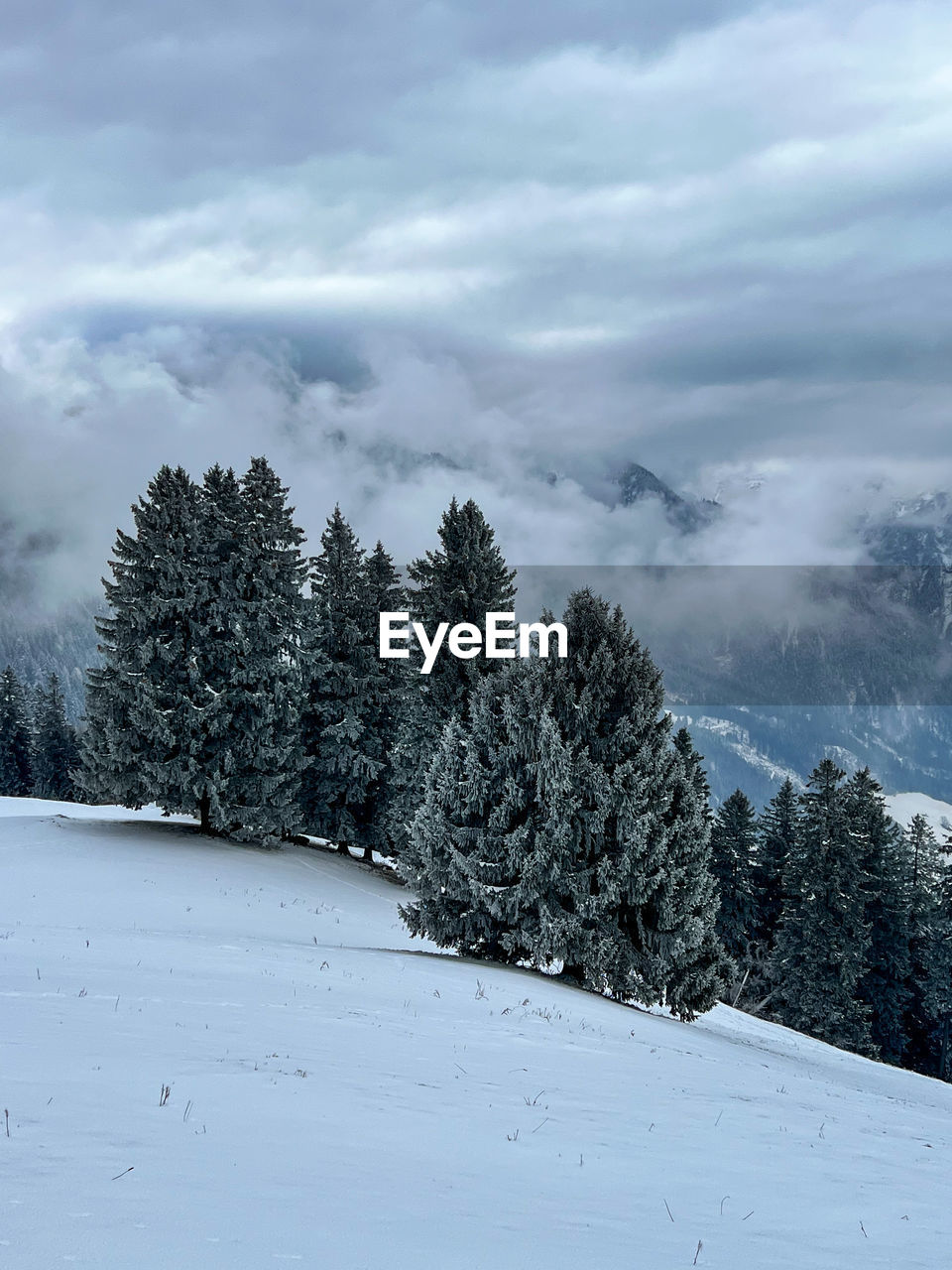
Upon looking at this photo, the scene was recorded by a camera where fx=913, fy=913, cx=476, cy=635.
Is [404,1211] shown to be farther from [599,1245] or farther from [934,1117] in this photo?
[934,1117]

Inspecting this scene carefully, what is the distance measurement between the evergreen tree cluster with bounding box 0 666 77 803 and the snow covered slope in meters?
66.9

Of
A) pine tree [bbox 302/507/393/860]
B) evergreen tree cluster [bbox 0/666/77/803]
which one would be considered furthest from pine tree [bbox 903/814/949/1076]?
evergreen tree cluster [bbox 0/666/77/803]

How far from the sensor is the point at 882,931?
163 ft

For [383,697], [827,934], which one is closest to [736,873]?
[827,934]

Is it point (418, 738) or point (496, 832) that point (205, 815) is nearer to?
point (418, 738)

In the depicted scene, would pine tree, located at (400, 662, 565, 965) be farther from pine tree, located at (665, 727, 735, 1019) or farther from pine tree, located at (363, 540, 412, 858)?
pine tree, located at (363, 540, 412, 858)

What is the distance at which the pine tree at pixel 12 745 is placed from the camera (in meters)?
74.5

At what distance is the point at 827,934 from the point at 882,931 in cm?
632

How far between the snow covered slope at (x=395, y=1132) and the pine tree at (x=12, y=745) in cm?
6666

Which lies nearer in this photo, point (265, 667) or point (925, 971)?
point (265, 667)

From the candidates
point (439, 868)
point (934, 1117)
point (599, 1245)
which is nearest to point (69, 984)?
point (599, 1245)

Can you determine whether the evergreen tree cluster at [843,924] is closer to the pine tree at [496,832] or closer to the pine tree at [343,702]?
the pine tree at [343,702]

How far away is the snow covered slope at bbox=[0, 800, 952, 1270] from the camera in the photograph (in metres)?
4.48

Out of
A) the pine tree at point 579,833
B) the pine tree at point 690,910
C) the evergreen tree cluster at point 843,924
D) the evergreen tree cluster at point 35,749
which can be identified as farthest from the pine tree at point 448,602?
the evergreen tree cluster at point 35,749
